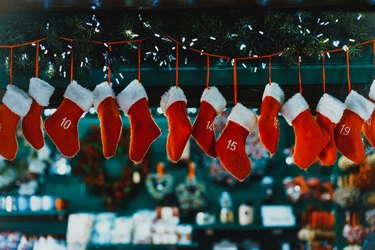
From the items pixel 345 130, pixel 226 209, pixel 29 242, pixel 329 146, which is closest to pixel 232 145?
pixel 329 146

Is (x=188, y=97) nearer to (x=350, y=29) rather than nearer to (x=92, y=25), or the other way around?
(x=92, y=25)

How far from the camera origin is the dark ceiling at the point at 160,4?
3893 mm

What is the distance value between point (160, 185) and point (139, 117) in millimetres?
3676

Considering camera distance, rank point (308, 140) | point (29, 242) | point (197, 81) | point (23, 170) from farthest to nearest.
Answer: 1. point (23, 170)
2. point (29, 242)
3. point (197, 81)
4. point (308, 140)

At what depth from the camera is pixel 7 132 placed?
3.76 m

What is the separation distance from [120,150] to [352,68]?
3669 mm

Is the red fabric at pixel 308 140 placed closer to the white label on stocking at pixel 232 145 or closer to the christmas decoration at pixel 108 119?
the white label on stocking at pixel 232 145

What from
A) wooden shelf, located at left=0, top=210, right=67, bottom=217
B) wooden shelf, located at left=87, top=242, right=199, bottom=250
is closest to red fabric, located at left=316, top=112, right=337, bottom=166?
wooden shelf, located at left=87, top=242, right=199, bottom=250

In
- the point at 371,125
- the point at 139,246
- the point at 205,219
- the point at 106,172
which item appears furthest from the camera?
the point at 106,172

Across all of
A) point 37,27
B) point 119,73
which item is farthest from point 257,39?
point 37,27

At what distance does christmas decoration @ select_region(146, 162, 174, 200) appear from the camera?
7410 millimetres

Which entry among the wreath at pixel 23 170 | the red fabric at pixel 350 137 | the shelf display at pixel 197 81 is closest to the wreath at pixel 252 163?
the shelf display at pixel 197 81

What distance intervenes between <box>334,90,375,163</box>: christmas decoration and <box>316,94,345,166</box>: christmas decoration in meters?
0.05

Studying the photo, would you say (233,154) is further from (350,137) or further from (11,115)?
(11,115)
